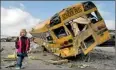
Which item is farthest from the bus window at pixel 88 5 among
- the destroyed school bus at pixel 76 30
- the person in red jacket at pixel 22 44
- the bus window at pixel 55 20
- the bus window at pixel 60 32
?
the person in red jacket at pixel 22 44

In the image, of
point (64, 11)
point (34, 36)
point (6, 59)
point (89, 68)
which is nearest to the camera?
point (89, 68)

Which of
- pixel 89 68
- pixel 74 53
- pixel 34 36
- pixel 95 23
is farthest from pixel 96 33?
pixel 34 36

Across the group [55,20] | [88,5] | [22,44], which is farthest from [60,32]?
Answer: [22,44]

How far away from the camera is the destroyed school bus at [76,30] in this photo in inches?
575

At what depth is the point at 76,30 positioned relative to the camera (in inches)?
585

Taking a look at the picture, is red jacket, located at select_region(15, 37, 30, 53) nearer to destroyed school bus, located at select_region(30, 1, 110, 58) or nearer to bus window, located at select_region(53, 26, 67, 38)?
destroyed school bus, located at select_region(30, 1, 110, 58)

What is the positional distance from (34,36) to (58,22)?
2764 millimetres

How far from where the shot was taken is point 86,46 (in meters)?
14.6

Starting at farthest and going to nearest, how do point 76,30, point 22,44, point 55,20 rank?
point 55,20
point 76,30
point 22,44

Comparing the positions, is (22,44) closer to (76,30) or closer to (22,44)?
(22,44)

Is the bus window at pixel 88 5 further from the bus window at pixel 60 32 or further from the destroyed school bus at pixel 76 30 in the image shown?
the bus window at pixel 60 32

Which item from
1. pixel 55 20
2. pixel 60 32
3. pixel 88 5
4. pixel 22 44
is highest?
pixel 88 5

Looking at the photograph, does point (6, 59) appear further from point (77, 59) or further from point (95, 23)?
point (95, 23)

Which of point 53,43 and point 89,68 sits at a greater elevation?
point 53,43
